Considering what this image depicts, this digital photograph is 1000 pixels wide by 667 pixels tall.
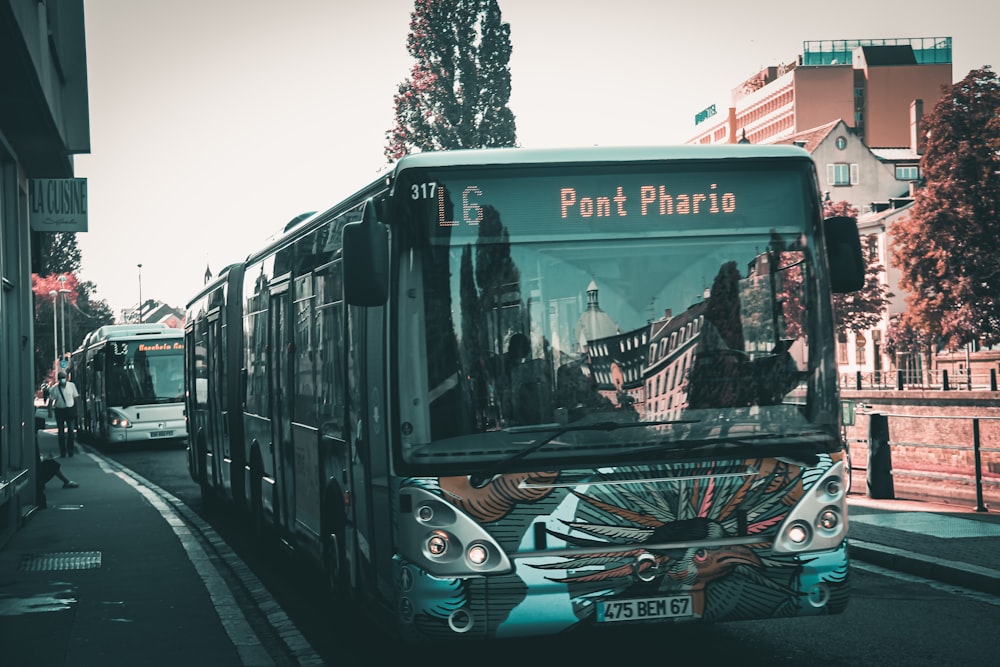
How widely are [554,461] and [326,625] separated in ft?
10.6

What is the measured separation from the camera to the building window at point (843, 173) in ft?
310

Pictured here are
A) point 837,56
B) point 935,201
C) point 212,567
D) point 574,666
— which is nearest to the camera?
point 574,666

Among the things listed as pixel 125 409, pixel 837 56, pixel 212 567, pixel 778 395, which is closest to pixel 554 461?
pixel 778 395

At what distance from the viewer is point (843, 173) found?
312ft

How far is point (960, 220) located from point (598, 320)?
4883 centimetres

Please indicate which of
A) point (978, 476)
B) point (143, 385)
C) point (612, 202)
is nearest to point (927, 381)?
point (143, 385)

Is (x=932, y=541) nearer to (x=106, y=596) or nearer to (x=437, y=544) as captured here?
(x=437, y=544)

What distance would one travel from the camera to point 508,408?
6.93 meters

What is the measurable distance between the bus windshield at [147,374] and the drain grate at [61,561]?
68.2ft

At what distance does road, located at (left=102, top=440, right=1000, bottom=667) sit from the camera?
7793 millimetres

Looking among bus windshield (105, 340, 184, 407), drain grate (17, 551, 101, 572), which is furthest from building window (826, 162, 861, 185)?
drain grate (17, 551, 101, 572)

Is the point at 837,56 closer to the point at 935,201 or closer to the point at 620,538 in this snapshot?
the point at 935,201

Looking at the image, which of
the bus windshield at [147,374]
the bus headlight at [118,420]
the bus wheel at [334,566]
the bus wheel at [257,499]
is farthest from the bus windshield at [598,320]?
the bus headlight at [118,420]

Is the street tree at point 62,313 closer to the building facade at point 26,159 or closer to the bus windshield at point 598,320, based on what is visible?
the building facade at point 26,159
